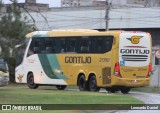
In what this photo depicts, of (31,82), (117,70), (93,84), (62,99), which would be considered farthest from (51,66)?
(62,99)

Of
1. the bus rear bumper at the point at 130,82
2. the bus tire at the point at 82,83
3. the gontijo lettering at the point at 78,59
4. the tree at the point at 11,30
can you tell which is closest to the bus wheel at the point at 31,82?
the gontijo lettering at the point at 78,59

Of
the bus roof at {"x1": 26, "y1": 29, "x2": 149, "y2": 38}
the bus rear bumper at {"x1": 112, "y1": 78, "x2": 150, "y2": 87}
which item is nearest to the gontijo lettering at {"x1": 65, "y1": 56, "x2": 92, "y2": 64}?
the bus roof at {"x1": 26, "y1": 29, "x2": 149, "y2": 38}

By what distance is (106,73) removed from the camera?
99.9 feet

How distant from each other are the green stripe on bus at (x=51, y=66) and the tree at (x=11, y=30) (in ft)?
34.1

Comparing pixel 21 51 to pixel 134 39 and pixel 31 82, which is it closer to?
pixel 31 82

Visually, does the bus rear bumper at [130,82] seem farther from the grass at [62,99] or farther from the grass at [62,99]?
the grass at [62,99]

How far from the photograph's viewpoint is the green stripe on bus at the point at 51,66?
33281mm

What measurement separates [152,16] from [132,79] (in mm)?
34239

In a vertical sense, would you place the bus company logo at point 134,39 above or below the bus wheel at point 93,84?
above

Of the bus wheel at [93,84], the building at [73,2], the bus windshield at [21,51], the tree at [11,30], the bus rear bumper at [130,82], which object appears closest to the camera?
the bus rear bumper at [130,82]

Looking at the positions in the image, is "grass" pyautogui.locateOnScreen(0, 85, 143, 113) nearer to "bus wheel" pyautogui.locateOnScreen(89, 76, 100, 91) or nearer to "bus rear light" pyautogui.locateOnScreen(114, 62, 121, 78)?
"bus rear light" pyautogui.locateOnScreen(114, 62, 121, 78)

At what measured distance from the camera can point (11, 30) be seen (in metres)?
46.2

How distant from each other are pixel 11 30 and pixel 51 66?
13448 mm

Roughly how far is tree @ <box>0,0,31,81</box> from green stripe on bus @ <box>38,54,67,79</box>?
1038cm
